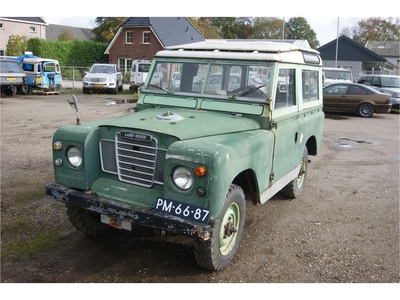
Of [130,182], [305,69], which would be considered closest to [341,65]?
[305,69]

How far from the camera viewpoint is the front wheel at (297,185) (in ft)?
21.5

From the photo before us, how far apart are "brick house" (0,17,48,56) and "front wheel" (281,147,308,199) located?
140 ft

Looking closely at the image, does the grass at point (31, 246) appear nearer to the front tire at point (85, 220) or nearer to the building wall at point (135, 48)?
the front tire at point (85, 220)

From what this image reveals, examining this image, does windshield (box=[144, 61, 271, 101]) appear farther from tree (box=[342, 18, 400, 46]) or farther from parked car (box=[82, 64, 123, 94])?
tree (box=[342, 18, 400, 46])

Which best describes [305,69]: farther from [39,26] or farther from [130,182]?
[39,26]

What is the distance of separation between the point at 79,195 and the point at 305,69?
12.7 feet

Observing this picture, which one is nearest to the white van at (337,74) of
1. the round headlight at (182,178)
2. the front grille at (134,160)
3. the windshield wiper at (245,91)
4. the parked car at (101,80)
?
the parked car at (101,80)

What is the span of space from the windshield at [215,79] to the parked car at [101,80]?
1971 cm

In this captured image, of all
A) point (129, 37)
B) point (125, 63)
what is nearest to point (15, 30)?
point (125, 63)

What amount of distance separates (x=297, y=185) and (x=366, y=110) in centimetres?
1260

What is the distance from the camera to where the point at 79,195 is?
164 inches

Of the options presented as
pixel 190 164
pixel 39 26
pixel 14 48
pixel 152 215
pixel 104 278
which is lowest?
pixel 104 278

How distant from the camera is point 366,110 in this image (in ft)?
58.9

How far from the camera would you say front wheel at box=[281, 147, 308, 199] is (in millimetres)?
6562
